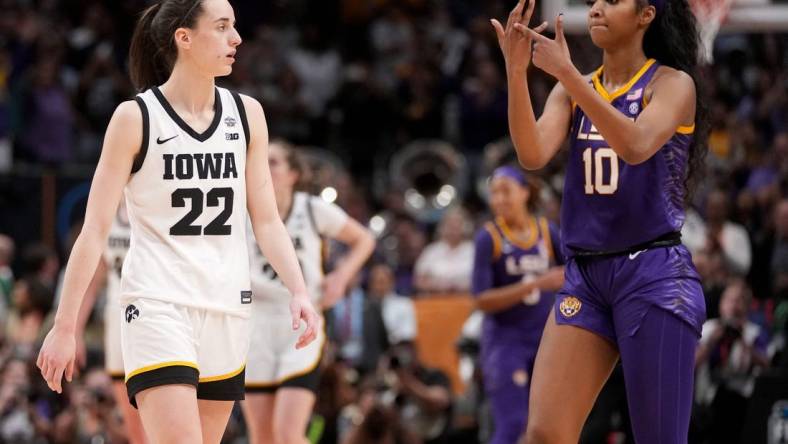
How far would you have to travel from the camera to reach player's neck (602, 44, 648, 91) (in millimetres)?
5238

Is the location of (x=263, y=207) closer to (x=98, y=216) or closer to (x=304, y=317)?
(x=304, y=317)

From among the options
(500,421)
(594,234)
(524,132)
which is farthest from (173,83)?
(500,421)

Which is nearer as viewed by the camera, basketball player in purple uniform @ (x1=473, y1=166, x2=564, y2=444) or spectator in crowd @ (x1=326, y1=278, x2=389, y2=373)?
basketball player in purple uniform @ (x1=473, y1=166, x2=564, y2=444)

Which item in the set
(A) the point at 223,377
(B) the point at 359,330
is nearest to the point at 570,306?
(A) the point at 223,377

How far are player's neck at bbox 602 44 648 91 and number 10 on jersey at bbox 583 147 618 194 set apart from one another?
30 centimetres

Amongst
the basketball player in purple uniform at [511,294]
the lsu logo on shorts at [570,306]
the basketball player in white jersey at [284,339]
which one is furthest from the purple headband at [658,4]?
the basketball player in purple uniform at [511,294]

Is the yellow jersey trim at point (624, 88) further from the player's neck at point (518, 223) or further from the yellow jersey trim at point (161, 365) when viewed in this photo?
the player's neck at point (518, 223)

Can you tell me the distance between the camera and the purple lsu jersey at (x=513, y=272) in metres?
8.57

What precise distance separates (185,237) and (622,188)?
164 cm

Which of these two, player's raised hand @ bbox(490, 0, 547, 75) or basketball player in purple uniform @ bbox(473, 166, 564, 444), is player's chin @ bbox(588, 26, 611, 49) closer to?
player's raised hand @ bbox(490, 0, 547, 75)

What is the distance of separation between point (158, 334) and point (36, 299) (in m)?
7.16

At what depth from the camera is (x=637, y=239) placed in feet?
16.6

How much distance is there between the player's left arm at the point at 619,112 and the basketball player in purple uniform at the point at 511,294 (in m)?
3.39

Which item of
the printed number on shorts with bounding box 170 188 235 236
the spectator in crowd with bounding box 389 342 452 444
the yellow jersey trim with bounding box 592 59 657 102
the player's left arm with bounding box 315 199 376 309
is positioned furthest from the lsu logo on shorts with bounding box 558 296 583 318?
the spectator in crowd with bounding box 389 342 452 444
